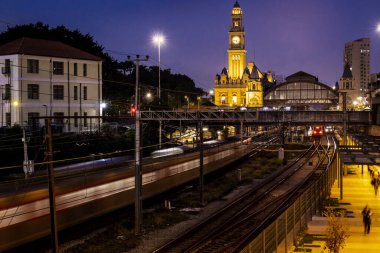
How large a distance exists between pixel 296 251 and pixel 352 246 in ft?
7.74

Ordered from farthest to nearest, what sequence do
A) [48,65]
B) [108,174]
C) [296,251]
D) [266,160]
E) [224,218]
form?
[266,160] < [48,65] < [224,218] < [108,174] < [296,251]

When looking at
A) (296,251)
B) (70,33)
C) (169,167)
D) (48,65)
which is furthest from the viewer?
(70,33)

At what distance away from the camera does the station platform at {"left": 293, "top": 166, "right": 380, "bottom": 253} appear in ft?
58.5

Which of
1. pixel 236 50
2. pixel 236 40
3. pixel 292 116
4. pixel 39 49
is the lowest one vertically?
pixel 292 116

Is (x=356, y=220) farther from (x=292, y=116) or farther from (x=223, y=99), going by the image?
(x=223, y=99)

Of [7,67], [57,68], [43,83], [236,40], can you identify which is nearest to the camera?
[7,67]

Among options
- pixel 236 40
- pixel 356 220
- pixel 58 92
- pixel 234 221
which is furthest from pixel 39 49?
pixel 236 40

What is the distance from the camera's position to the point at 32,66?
4575cm

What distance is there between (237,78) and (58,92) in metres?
92.7

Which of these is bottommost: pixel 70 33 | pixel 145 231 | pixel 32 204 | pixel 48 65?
pixel 145 231

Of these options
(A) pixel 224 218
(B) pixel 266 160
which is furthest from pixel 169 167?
(B) pixel 266 160

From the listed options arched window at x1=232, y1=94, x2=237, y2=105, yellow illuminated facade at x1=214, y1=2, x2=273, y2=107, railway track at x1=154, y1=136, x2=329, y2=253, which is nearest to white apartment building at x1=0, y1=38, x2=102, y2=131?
railway track at x1=154, y1=136, x2=329, y2=253

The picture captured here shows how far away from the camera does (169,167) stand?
27219 millimetres

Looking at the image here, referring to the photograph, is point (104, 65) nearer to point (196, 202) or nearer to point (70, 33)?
point (70, 33)
